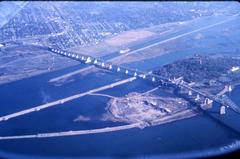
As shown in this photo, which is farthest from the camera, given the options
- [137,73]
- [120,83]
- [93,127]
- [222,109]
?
[137,73]

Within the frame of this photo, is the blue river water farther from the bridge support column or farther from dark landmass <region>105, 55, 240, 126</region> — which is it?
dark landmass <region>105, 55, 240, 126</region>

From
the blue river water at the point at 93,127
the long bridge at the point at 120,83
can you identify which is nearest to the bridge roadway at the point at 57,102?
the long bridge at the point at 120,83

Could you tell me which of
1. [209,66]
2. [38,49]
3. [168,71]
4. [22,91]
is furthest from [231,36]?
[22,91]

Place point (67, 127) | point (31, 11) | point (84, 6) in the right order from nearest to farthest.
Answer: point (67, 127)
point (31, 11)
point (84, 6)

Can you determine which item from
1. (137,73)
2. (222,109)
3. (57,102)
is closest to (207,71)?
(137,73)

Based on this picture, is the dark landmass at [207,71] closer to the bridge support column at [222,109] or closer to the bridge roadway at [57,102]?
the bridge support column at [222,109]

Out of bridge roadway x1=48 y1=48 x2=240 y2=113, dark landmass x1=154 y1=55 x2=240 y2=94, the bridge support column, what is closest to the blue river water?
the bridge support column

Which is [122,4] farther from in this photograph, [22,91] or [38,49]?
[22,91]

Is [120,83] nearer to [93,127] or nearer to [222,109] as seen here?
[93,127]
